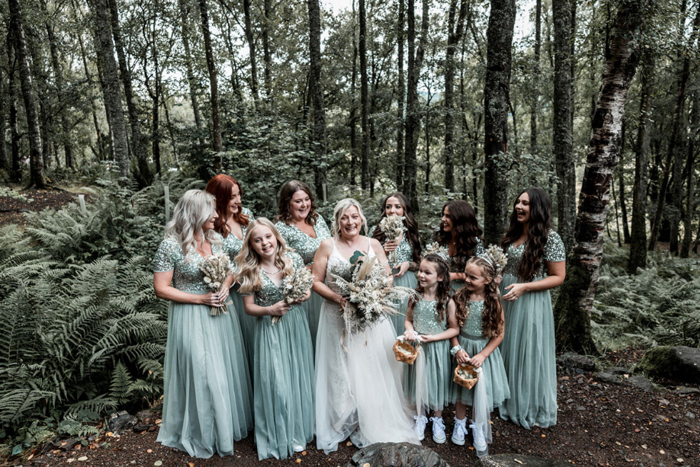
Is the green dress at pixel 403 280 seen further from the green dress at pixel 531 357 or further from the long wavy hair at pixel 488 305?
the green dress at pixel 531 357

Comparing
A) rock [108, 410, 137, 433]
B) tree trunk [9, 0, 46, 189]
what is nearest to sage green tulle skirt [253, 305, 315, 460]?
rock [108, 410, 137, 433]

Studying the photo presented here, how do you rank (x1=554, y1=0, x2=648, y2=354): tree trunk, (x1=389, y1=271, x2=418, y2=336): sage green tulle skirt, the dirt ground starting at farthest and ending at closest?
(x1=554, y1=0, x2=648, y2=354): tree trunk
(x1=389, y1=271, x2=418, y2=336): sage green tulle skirt
the dirt ground

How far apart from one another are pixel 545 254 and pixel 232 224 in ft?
11.5

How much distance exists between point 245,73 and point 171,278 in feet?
57.1

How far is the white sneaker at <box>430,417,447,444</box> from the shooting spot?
12.4ft

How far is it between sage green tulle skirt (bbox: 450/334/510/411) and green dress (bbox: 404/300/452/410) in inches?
3.3

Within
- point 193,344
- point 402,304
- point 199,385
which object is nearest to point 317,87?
point 402,304

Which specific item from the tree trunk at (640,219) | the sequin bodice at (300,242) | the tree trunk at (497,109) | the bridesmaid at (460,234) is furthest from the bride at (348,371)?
the tree trunk at (640,219)

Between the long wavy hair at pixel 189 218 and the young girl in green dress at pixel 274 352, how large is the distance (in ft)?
1.43

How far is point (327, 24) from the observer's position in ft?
68.1

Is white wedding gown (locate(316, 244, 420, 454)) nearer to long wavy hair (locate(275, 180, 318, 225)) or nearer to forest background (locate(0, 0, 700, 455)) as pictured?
long wavy hair (locate(275, 180, 318, 225))

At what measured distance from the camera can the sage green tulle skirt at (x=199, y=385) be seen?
3.53m

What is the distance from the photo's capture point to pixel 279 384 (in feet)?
11.9

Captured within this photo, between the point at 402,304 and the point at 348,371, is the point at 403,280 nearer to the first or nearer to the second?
the point at 402,304
